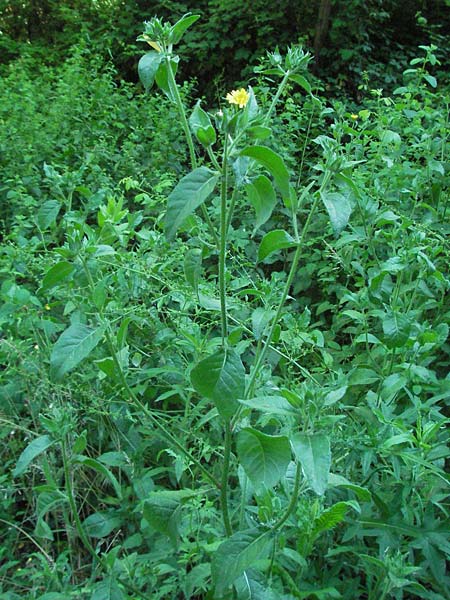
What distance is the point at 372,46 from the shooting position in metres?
7.38

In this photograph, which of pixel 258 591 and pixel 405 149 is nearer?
pixel 258 591

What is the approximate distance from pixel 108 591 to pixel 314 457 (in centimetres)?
75

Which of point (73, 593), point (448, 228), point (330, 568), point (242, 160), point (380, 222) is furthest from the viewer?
point (448, 228)

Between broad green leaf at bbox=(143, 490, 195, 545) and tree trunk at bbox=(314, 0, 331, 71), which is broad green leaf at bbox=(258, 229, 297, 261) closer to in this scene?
broad green leaf at bbox=(143, 490, 195, 545)

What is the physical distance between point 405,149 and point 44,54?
20.2 feet

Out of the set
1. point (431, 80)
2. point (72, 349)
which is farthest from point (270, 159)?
point (431, 80)

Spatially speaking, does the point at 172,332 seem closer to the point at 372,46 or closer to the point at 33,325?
the point at 33,325

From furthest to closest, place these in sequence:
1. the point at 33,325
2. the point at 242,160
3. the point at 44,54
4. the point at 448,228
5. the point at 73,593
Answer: the point at 44,54
the point at 448,228
the point at 33,325
the point at 73,593
the point at 242,160

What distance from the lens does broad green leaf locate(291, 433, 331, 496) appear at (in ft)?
3.70

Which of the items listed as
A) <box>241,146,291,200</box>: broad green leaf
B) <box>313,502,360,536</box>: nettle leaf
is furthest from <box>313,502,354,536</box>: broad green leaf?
<box>241,146,291,200</box>: broad green leaf

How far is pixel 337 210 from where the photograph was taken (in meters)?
1.34

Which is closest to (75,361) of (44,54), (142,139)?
(142,139)

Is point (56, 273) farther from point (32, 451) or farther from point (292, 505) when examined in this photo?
point (292, 505)

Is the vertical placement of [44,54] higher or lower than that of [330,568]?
higher
